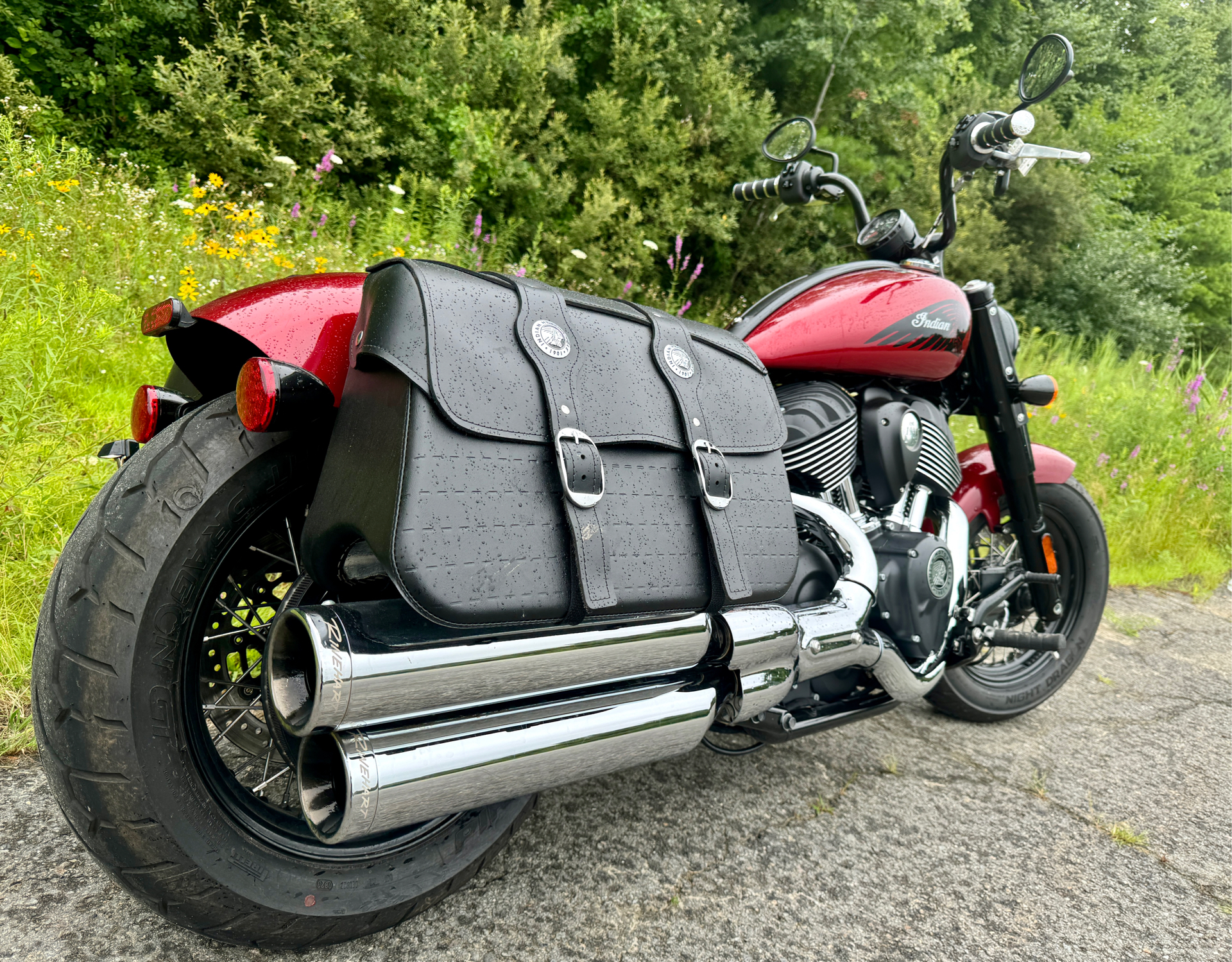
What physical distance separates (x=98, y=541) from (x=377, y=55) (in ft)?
21.6

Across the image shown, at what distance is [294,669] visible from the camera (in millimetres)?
1010

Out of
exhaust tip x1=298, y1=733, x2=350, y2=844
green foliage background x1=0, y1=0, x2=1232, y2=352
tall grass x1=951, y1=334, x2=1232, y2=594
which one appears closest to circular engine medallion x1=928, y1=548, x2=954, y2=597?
exhaust tip x1=298, y1=733, x2=350, y2=844

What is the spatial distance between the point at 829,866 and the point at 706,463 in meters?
0.85

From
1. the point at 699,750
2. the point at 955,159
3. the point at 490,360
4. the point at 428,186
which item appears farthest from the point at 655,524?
the point at 428,186

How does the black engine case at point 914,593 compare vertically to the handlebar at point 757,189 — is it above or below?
below

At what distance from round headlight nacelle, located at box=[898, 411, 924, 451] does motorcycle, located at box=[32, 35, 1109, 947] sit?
443mm

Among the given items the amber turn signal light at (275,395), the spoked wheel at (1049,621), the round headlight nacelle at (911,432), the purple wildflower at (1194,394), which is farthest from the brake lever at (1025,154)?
the purple wildflower at (1194,394)

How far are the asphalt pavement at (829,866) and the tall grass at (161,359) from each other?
0.61 m

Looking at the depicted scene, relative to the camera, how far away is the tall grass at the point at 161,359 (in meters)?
1.97

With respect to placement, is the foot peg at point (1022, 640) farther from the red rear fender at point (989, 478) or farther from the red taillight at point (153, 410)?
the red taillight at point (153, 410)

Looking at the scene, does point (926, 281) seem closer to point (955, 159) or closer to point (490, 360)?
point (955, 159)

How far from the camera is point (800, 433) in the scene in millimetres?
1712

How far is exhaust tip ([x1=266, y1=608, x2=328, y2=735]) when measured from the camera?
94 centimetres

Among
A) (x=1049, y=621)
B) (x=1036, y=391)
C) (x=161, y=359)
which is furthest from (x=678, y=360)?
(x=161, y=359)
